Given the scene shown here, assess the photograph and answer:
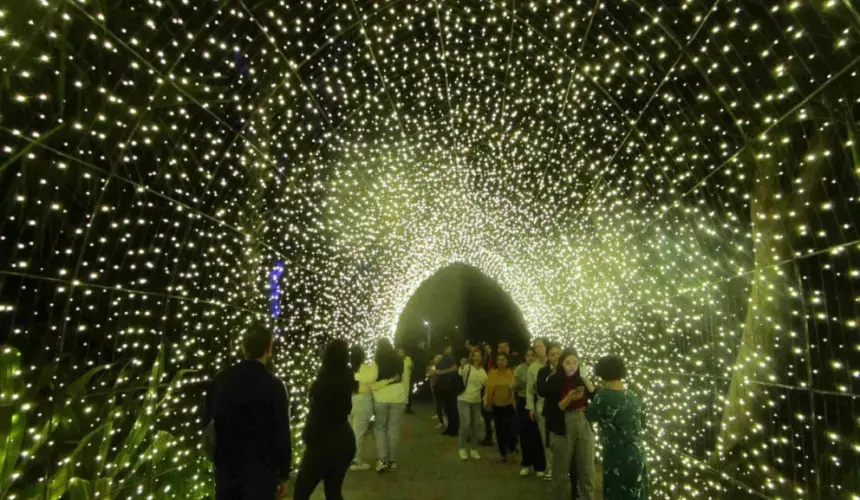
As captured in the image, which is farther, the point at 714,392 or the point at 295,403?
the point at 295,403

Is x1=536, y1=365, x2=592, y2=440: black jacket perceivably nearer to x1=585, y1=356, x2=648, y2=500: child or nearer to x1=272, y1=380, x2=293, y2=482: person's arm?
x1=585, y1=356, x2=648, y2=500: child

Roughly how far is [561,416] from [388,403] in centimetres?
273

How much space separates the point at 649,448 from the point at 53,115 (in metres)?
5.88

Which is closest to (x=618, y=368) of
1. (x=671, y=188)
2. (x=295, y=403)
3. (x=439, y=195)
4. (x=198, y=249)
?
(x=671, y=188)

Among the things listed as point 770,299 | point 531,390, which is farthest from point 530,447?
point 770,299

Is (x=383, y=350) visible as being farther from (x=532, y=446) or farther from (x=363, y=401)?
(x=532, y=446)

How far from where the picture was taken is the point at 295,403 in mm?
7883

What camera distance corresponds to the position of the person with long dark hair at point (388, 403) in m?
7.90

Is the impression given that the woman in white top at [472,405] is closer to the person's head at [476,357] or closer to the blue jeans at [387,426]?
the person's head at [476,357]

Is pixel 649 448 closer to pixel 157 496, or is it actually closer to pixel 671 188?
pixel 671 188

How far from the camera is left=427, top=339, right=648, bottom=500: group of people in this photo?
4.34 metres

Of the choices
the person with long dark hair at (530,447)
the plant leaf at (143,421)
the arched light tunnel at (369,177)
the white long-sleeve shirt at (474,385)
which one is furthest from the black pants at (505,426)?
the plant leaf at (143,421)

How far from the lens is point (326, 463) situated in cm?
474

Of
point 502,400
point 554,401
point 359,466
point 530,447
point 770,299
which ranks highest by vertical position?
point 770,299
